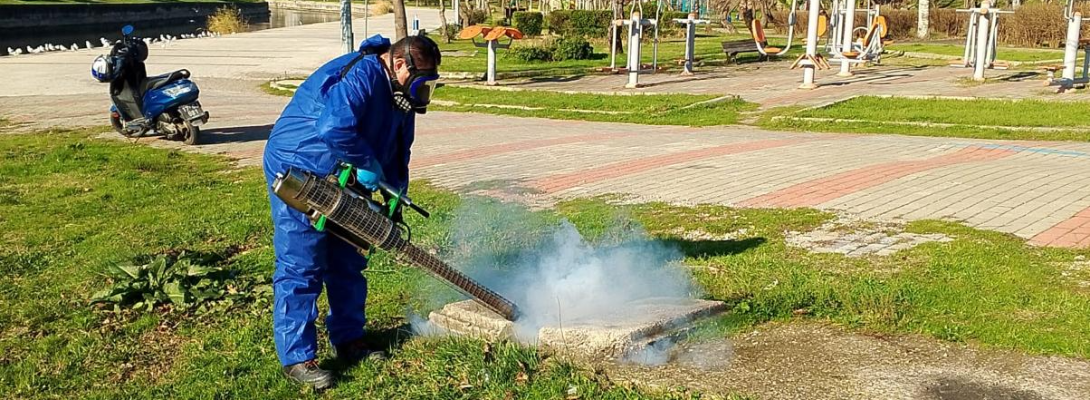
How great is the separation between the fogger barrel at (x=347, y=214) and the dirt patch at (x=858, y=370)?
3.01ft

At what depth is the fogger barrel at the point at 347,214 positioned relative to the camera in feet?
11.5

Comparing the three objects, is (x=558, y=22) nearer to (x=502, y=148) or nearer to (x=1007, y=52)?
(x=1007, y=52)

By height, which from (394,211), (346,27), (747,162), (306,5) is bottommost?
(747,162)

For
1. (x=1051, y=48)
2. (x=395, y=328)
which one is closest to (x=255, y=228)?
(x=395, y=328)

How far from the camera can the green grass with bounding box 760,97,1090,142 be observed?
1166 cm

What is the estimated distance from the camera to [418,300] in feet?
16.5

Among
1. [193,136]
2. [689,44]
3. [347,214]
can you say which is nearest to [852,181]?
[347,214]

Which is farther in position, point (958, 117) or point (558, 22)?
point (558, 22)

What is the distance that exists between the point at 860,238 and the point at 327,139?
3.75 meters

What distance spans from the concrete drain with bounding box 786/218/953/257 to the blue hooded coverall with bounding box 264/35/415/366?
9.84 feet

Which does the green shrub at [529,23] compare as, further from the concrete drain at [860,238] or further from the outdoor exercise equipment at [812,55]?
the concrete drain at [860,238]

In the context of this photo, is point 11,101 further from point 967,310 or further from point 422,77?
point 967,310

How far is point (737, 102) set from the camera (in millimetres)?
15664

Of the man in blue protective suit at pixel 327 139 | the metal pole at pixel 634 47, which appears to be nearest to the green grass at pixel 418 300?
the man in blue protective suit at pixel 327 139
